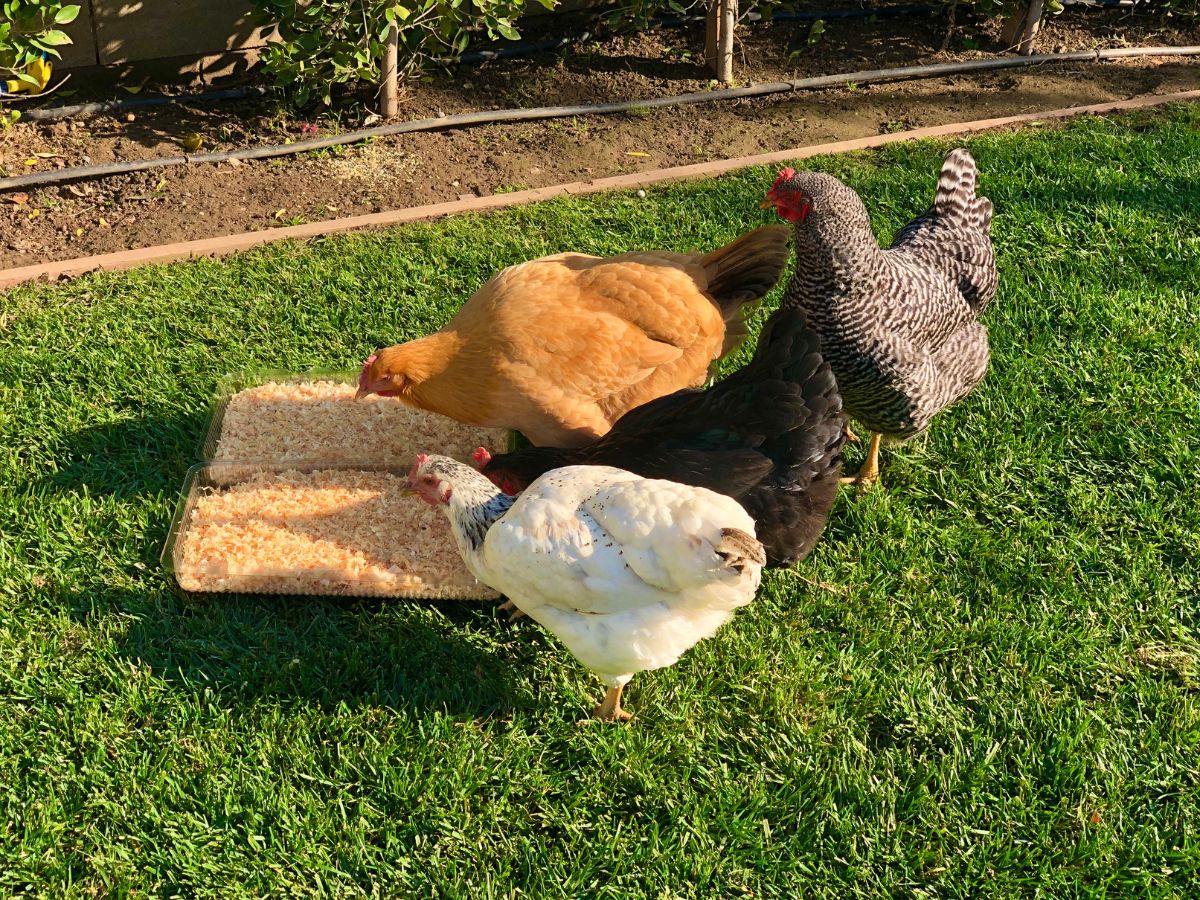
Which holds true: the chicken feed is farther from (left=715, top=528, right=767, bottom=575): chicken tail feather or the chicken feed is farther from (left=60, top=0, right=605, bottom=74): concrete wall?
(left=60, top=0, right=605, bottom=74): concrete wall

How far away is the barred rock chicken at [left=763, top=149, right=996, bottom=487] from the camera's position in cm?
329

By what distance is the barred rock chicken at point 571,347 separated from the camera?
136 inches

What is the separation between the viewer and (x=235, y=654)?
10.3 feet

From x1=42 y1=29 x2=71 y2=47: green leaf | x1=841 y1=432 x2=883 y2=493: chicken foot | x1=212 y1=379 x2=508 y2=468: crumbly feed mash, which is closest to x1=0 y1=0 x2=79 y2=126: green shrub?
x1=42 y1=29 x2=71 y2=47: green leaf

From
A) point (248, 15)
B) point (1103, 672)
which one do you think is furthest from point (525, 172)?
point (1103, 672)

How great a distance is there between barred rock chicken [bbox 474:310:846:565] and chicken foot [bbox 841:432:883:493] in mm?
874

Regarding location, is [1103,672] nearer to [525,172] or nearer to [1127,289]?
[1127,289]

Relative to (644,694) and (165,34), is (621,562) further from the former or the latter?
(165,34)

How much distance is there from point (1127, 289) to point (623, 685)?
11.8 feet

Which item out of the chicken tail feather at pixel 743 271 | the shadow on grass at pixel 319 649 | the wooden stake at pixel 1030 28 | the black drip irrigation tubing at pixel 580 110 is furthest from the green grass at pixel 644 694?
the wooden stake at pixel 1030 28

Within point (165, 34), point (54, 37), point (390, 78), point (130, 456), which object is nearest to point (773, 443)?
point (130, 456)

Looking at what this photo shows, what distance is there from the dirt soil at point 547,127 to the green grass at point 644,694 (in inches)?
36.7

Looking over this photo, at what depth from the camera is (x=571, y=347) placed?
3.45 meters

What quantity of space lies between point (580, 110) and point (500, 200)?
1.15 meters
